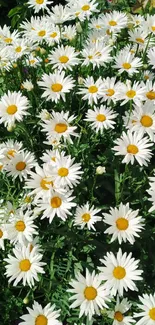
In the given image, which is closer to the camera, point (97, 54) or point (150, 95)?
point (150, 95)

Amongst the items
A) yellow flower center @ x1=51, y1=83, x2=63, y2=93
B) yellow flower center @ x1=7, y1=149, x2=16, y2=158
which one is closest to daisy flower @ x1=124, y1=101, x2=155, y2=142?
yellow flower center @ x1=51, y1=83, x2=63, y2=93

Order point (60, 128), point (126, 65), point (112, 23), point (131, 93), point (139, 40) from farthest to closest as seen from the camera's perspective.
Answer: point (112, 23), point (139, 40), point (126, 65), point (131, 93), point (60, 128)

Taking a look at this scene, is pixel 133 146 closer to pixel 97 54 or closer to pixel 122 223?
pixel 122 223

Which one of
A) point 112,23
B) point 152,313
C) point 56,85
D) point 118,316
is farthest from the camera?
point 112,23

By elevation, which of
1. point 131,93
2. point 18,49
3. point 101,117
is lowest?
Result: point 101,117

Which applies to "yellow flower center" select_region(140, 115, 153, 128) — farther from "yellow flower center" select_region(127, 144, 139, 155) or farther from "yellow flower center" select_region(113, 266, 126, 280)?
"yellow flower center" select_region(113, 266, 126, 280)

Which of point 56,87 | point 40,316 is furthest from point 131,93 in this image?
point 40,316

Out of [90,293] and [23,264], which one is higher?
[23,264]

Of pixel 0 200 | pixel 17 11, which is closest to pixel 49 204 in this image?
pixel 0 200
